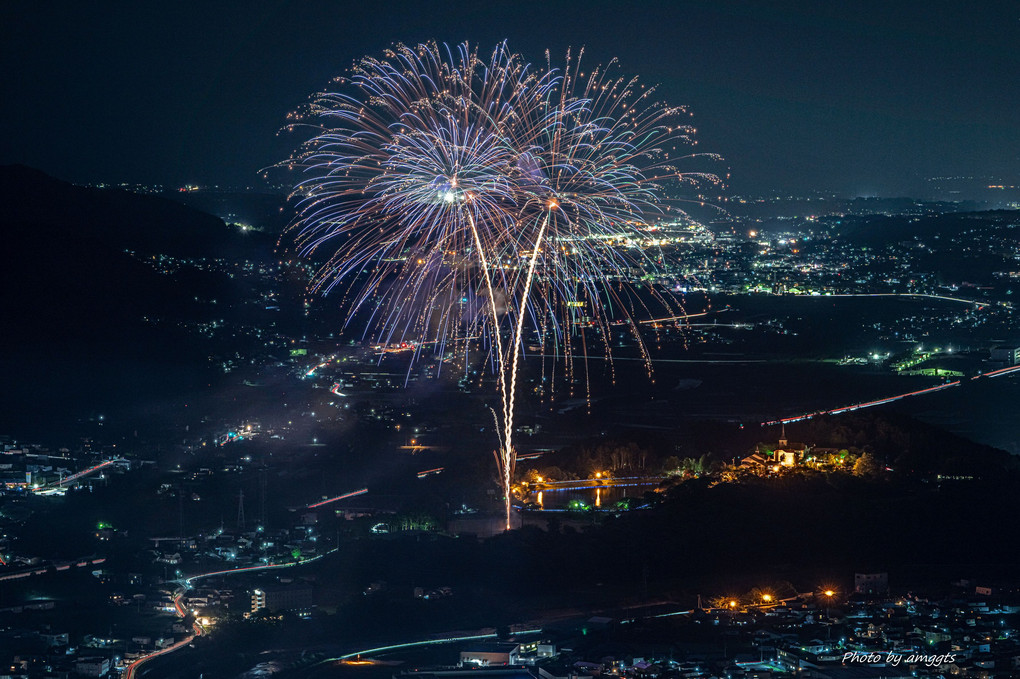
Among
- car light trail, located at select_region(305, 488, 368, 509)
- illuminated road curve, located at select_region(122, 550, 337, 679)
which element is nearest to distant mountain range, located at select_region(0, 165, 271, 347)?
car light trail, located at select_region(305, 488, 368, 509)

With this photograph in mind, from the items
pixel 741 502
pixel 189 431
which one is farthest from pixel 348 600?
pixel 189 431

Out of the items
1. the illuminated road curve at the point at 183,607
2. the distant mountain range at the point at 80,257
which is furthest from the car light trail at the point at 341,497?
the distant mountain range at the point at 80,257

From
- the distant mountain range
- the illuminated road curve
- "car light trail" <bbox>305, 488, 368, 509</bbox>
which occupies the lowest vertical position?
the illuminated road curve

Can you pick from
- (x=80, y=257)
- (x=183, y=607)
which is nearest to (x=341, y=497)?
(x=183, y=607)

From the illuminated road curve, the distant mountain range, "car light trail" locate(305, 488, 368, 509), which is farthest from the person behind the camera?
the distant mountain range

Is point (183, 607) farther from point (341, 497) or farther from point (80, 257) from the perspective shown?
point (80, 257)

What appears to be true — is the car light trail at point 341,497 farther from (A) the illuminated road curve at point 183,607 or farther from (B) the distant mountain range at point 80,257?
(B) the distant mountain range at point 80,257

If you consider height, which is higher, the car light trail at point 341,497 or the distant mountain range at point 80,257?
the distant mountain range at point 80,257

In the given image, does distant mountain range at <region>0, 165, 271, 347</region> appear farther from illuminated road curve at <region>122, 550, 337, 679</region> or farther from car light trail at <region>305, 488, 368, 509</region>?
illuminated road curve at <region>122, 550, 337, 679</region>

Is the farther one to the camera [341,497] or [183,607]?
[341,497]

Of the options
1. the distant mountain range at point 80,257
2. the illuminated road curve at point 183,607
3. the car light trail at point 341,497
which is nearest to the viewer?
the illuminated road curve at point 183,607

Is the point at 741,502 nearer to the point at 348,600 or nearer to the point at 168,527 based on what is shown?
the point at 348,600
